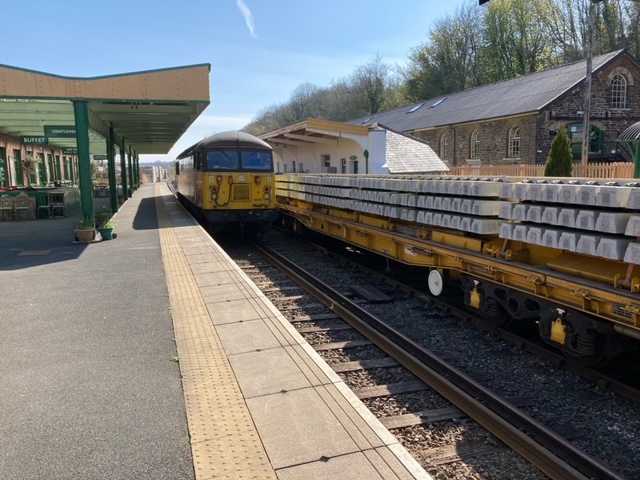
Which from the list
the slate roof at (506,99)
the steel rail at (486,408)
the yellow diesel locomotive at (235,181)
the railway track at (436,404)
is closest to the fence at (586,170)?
the slate roof at (506,99)

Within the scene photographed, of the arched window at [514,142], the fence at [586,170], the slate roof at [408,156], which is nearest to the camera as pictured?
the fence at [586,170]

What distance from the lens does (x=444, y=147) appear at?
35.6 meters

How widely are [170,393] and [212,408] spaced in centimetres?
49

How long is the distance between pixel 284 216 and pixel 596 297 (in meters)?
13.1

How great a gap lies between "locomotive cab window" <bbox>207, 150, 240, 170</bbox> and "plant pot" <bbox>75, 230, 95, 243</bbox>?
364cm

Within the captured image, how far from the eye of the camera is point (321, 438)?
3.43 meters

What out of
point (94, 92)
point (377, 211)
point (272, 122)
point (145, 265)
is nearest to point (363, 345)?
point (377, 211)

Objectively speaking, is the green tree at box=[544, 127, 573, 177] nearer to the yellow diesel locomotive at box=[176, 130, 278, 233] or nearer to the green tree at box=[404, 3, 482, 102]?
the yellow diesel locomotive at box=[176, 130, 278, 233]

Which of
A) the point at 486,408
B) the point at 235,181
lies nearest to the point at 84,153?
the point at 235,181

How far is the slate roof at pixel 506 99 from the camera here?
28.0 m

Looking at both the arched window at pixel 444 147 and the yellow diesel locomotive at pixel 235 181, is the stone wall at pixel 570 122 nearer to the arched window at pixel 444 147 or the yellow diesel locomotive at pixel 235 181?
the arched window at pixel 444 147

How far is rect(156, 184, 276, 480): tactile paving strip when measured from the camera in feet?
10.2

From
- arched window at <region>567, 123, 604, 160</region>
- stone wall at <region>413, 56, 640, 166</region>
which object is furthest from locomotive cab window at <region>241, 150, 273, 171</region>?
arched window at <region>567, 123, 604, 160</region>

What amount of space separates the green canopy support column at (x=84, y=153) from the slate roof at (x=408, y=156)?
1412cm
